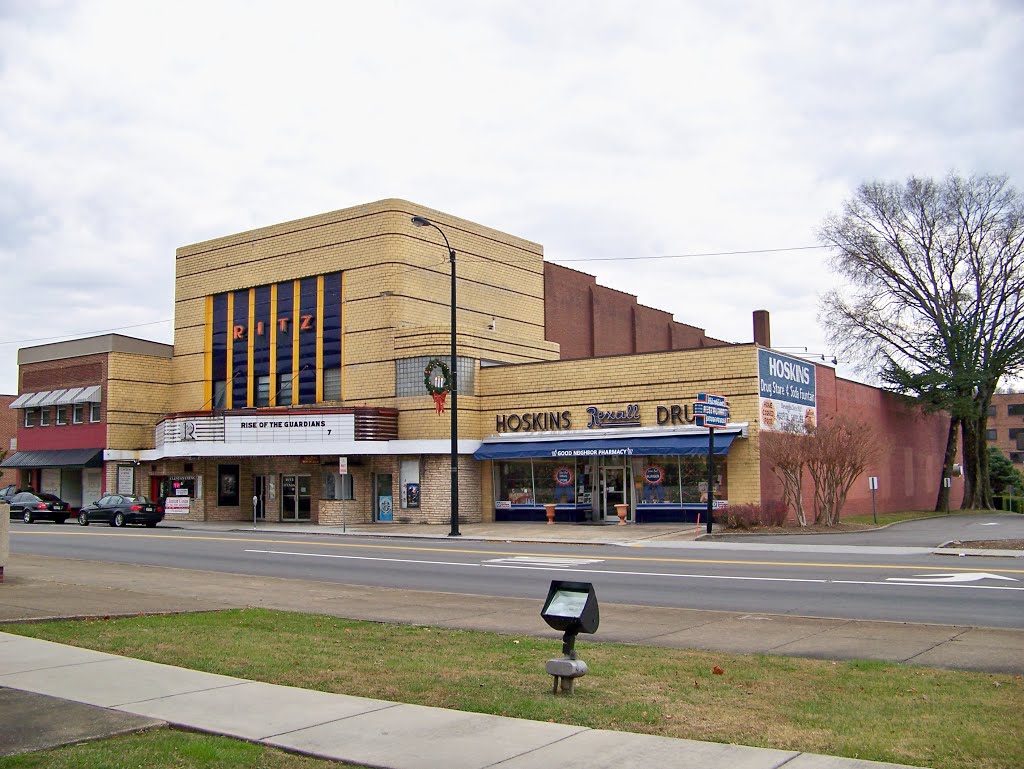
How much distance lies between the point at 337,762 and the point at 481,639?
17.2 ft

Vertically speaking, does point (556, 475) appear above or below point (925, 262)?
below

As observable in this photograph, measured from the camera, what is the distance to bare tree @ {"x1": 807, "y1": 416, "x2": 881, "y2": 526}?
3141 centimetres

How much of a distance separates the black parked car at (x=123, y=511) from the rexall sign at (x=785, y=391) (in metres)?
24.9

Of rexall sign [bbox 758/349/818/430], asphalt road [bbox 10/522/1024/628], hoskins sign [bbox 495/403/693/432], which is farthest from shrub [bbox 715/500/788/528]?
hoskins sign [bbox 495/403/693/432]

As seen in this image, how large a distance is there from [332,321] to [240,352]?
6.65 m

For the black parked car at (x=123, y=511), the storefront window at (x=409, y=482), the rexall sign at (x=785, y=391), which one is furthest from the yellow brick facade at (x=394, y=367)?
the black parked car at (x=123, y=511)

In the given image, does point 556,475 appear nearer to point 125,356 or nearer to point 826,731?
point 125,356

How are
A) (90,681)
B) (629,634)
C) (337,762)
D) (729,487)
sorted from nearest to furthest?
(337,762)
(90,681)
(629,634)
(729,487)

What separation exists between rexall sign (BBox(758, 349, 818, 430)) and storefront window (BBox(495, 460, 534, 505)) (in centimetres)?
989

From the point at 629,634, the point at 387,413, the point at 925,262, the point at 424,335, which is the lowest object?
the point at 629,634

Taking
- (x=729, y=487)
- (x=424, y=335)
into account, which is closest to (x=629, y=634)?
(x=729, y=487)

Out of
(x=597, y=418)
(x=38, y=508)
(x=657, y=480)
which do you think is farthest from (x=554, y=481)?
(x=38, y=508)

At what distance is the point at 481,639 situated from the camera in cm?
1144

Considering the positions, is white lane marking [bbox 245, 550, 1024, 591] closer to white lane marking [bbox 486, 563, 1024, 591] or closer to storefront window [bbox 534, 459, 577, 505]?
white lane marking [bbox 486, 563, 1024, 591]
